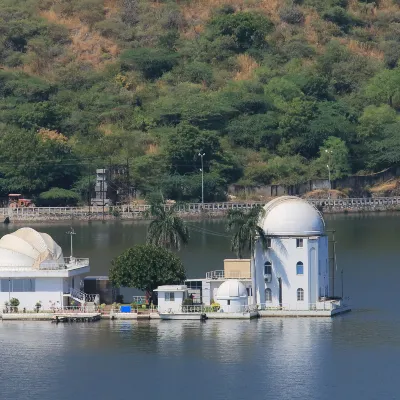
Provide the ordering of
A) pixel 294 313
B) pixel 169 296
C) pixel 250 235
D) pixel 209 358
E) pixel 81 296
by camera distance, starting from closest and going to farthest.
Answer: pixel 209 358, pixel 294 313, pixel 169 296, pixel 250 235, pixel 81 296

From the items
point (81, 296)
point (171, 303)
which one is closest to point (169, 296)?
point (171, 303)

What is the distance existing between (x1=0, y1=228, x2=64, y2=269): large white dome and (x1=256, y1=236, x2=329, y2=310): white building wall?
12.4m

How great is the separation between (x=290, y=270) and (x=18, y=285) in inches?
632

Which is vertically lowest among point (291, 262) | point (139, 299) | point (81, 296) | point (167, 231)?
point (139, 299)

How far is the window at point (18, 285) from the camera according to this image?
11719cm

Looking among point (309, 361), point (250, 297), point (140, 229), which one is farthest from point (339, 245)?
point (309, 361)

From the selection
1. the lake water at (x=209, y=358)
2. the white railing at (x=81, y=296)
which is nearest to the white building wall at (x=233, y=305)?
the lake water at (x=209, y=358)

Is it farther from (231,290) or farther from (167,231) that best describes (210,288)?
(167,231)

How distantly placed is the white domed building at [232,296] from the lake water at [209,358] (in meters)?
1.49

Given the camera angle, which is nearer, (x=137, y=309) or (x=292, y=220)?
(x=292, y=220)

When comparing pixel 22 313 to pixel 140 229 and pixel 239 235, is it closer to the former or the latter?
pixel 239 235

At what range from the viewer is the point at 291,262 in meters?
116

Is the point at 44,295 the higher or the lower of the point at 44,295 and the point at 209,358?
the higher

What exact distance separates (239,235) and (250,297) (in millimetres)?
3819
